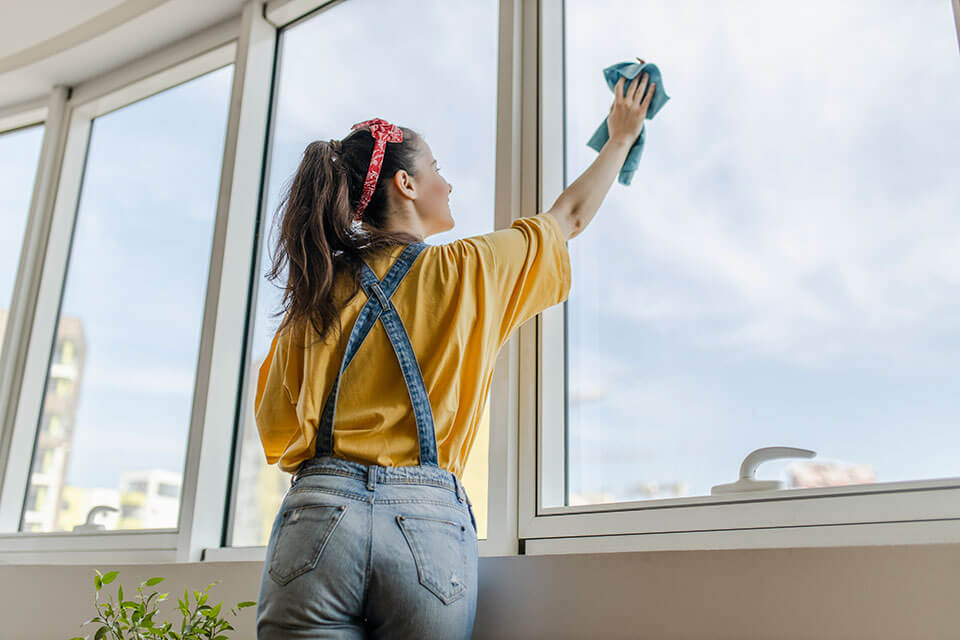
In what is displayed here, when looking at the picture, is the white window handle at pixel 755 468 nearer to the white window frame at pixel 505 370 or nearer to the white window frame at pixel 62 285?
the white window frame at pixel 505 370

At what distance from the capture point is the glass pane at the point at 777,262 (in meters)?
1.19

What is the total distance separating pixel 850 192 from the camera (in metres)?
1.27

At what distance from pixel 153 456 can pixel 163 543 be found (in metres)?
0.30

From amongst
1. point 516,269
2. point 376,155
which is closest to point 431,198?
point 376,155

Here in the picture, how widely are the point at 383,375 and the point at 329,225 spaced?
0.25 metres

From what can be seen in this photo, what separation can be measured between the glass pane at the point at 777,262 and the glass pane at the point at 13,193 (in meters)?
2.05

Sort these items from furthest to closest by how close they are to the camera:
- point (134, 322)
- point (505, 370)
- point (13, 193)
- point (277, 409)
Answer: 1. point (13, 193)
2. point (134, 322)
3. point (505, 370)
4. point (277, 409)

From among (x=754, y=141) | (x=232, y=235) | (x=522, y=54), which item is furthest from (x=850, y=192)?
(x=232, y=235)

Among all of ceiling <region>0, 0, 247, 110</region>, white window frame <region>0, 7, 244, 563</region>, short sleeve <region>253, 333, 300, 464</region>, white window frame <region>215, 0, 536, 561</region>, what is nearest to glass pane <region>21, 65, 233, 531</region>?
white window frame <region>0, 7, 244, 563</region>

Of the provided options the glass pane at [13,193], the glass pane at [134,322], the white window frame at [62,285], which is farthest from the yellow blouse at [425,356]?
the glass pane at [13,193]

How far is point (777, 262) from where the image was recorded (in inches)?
52.1

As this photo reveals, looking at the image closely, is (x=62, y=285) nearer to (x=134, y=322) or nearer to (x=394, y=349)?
(x=134, y=322)

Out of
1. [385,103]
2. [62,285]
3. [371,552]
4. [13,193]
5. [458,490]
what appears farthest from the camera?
[13,193]

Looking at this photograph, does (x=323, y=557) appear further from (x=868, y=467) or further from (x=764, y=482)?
(x=868, y=467)
